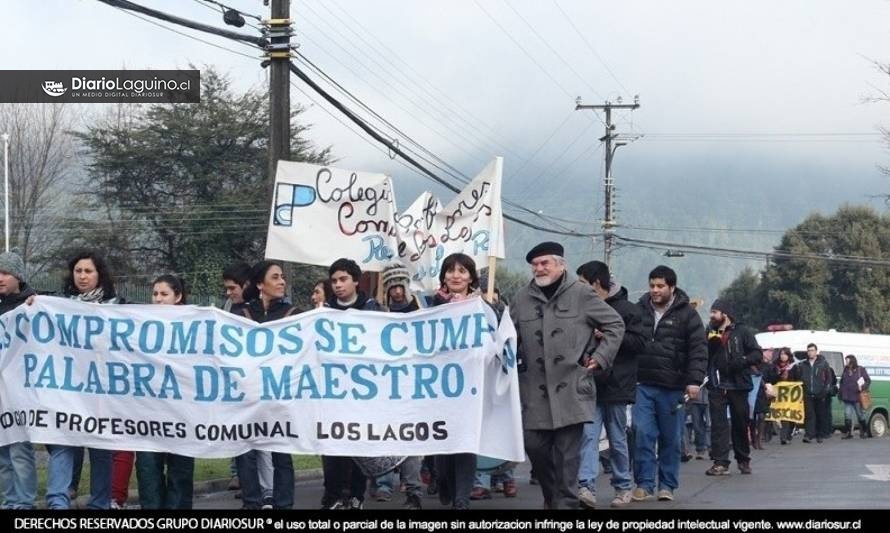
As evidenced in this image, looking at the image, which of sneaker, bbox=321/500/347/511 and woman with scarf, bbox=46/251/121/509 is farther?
sneaker, bbox=321/500/347/511

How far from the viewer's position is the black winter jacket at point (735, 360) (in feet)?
53.6

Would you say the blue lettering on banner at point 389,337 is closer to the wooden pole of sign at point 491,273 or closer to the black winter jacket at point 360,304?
the black winter jacket at point 360,304

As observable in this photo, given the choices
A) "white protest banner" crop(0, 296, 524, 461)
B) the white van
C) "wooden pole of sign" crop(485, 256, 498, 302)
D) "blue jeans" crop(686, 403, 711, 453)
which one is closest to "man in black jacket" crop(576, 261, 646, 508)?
"wooden pole of sign" crop(485, 256, 498, 302)

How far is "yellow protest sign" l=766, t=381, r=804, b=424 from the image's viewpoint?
26.6 m

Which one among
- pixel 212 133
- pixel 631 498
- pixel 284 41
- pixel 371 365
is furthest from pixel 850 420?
pixel 212 133

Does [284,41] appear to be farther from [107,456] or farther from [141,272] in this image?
[141,272]

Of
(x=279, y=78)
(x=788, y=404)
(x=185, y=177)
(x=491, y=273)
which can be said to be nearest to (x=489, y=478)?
(x=491, y=273)

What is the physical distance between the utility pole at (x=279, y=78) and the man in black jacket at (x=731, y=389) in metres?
6.18

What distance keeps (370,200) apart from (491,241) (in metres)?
1.41

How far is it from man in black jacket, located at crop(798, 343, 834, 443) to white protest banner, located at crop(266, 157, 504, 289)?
13.2 m

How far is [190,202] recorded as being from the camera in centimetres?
5128

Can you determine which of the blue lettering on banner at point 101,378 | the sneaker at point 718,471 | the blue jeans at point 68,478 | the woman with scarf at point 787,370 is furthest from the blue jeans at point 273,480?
the woman with scarf at point 787,370

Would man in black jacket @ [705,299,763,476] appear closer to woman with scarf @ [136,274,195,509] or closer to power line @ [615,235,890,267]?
woman with scarf @ [136,274,195,509]

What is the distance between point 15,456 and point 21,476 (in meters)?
0.15
